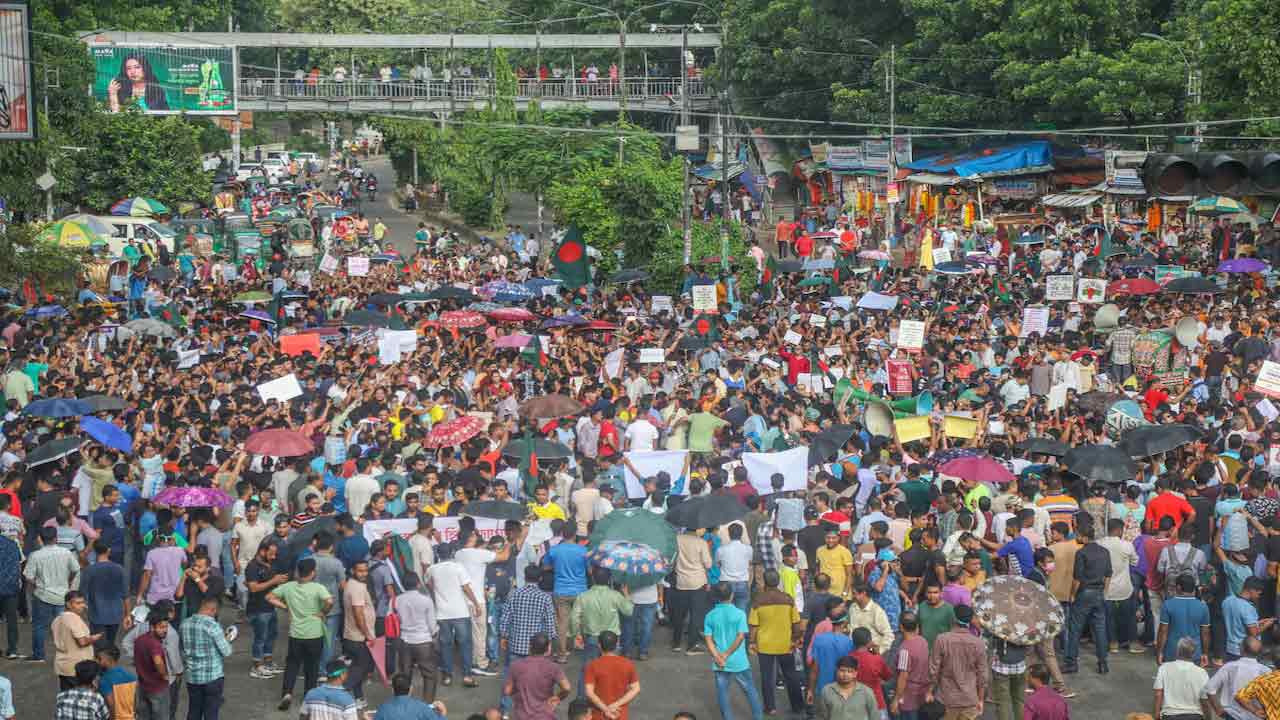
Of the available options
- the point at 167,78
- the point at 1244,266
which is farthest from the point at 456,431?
the point at 167,78

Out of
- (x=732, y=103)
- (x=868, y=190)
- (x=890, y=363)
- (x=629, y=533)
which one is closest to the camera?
(x=629, y=533)

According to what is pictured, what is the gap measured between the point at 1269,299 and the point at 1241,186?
4261 millimetres

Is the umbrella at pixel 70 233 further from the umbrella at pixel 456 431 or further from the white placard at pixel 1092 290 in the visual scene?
the white placard at pixel 1092 290

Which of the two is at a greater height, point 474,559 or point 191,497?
point 191,497

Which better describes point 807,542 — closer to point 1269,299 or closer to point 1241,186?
point 1269,299

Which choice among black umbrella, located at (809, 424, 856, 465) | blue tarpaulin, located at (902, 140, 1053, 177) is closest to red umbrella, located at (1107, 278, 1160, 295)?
black umbrella, located at (809, 424, 856, 465)

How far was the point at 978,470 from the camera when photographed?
14984 mm

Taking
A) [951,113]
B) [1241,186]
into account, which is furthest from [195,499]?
[951,113]

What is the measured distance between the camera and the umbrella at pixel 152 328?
24547mm

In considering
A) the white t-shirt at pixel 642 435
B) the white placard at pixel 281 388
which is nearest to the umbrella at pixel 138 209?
the white placard at pixel 281 388

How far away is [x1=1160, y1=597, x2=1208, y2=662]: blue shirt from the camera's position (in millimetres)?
13414

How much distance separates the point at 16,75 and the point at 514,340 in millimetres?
7712

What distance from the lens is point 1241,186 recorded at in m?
29.9

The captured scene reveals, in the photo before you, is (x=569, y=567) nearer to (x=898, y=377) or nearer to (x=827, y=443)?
(x=827, y=443)
